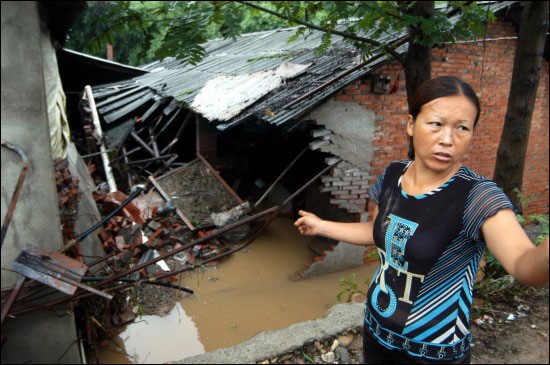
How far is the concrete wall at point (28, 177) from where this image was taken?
2336 millimetres

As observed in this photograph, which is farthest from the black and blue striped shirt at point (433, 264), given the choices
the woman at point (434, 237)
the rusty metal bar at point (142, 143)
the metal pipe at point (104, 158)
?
the rusty metal bar at point (142, 143)

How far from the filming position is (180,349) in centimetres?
489

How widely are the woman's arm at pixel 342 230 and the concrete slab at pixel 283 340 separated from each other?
145cm

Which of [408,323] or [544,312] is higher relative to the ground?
[408,323]

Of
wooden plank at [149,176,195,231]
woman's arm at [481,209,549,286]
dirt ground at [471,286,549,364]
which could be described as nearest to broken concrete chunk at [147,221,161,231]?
wooden plank at [149,176,195,231]

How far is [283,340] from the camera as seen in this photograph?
3254 mm

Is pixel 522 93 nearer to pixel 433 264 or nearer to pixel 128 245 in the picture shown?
pixel 433 264

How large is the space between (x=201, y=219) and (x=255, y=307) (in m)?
2.30

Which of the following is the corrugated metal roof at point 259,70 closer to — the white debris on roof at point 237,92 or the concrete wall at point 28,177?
the white debris on roof at point 237,92

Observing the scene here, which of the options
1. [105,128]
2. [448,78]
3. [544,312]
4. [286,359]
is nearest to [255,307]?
[286,359]

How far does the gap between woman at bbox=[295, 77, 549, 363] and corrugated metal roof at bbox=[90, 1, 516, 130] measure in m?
1.58

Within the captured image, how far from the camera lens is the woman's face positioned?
60.1 inches

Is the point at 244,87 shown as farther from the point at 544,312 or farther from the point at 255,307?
the point at 544,312

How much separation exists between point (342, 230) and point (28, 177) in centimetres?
206
